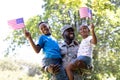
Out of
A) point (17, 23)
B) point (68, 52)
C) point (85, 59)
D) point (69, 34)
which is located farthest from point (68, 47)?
point (17, 23)

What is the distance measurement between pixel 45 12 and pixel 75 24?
1375 mm

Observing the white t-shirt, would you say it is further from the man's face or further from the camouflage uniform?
the man's face

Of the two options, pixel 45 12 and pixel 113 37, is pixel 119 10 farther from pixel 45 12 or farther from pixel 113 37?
pixel 45 12

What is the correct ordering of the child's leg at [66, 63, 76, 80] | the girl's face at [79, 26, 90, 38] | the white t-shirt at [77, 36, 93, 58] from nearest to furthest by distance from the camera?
1. the child's leg at [66, 63, 76, 80]
2. the white t-shirt at [77, 36, 93, 58]
3. the girl's face at [79, 26, 90, 38]

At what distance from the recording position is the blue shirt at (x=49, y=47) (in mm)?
4551

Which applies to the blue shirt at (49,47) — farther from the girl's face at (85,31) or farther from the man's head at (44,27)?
the girl's face at (85,31)

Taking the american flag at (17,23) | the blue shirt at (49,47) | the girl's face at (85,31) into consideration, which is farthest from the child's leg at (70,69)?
the american flag at (17,23)

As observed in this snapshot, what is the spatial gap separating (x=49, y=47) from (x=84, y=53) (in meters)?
0.47

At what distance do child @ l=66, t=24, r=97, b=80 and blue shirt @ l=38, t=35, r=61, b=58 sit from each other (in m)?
0.26

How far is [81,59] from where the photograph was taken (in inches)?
174

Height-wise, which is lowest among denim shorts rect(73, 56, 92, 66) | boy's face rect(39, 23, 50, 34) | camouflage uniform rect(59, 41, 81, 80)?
denim shorts rect(73, 56, 92, 66)

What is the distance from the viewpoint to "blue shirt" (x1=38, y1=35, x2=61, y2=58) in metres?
4.55

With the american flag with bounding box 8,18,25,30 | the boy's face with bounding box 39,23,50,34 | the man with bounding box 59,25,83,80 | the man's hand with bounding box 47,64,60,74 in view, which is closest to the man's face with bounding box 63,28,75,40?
the man with bounding box 59,25,83,80

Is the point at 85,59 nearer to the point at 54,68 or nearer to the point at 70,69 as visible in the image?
the point at 70,69
